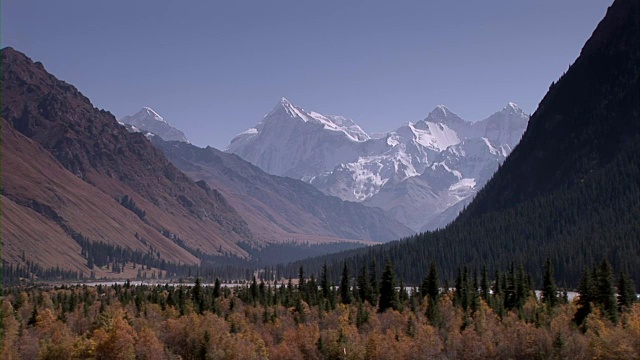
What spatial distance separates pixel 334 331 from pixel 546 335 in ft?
128

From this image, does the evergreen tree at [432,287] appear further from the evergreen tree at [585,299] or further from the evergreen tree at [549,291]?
the evergreen tree at [585,299]

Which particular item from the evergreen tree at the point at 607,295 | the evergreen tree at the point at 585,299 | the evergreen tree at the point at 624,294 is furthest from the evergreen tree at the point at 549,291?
the evergreen tree at the point at 607,295

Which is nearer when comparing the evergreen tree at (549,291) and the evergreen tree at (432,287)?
the evergreen tree at (549,291)

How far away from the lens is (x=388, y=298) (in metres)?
177

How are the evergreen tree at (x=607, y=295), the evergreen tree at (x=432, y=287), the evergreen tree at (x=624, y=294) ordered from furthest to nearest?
the evergreen tree at (x=432, y=287)
the evergreen tree at (x=624, y=294)
the evergreen tree at (x=607, y=295)

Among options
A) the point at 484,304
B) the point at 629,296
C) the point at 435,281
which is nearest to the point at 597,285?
the point at 629,296

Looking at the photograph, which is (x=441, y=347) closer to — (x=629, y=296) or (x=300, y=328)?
(x=300, y=328)

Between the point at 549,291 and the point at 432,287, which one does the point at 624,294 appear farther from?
the point at 432,287

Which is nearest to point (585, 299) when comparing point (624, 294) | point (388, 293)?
point (624, 294)

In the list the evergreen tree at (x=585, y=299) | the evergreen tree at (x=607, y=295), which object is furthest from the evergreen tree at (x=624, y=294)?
the evergreen tree at (x=585, y=299)

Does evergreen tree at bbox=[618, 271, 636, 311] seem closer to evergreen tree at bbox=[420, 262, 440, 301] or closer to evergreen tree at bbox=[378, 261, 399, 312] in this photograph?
evergreen tree at bbox=[420, 262, 440, 301]

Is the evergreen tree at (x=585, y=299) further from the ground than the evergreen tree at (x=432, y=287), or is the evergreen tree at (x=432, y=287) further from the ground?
the evergreen tree at (x=432, y=287)

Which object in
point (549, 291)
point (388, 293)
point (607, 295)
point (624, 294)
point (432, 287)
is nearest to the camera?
point (607, 295)

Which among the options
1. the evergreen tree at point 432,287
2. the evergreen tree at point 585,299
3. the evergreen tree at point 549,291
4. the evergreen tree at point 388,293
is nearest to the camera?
the evergreen tree at point 585,299
